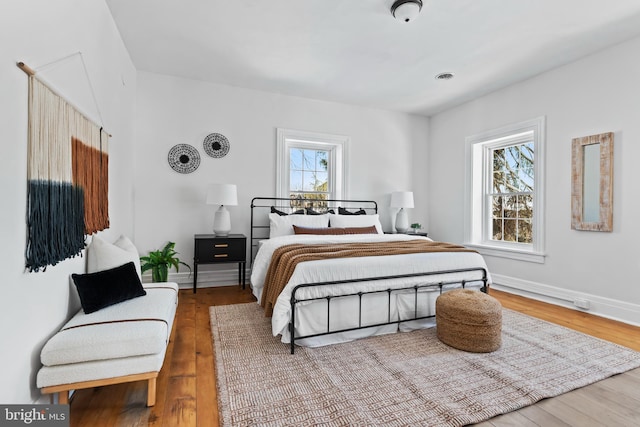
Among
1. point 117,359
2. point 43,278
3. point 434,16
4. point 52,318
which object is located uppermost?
point 434,16

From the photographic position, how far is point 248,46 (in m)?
3.36

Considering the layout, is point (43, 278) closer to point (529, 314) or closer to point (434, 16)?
point (434, 16)

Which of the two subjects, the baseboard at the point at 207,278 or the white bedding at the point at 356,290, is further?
the baseboard at the point at 207,278

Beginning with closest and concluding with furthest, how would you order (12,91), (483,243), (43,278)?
1. (12,91)
2. (43,278)
3. (483,243)

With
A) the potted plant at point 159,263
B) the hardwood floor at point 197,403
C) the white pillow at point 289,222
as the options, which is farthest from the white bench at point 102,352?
the white pillow at point 289,222

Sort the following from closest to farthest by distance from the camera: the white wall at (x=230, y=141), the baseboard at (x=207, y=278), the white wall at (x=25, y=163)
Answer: the white wall at (x=25, y=163), the white wall at (x=230, y=141), the baseboard at (x=207, y=278)

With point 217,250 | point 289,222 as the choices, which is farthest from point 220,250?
point 289,222

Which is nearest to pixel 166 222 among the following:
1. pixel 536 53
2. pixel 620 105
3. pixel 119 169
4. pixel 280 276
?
pixel 119 169

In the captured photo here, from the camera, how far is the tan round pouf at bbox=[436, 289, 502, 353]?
232cm

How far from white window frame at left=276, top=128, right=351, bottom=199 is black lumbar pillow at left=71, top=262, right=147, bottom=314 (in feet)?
8.94

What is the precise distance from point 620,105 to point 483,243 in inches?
91.0

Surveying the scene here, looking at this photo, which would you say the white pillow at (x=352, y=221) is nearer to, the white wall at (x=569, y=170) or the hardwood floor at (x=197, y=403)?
the white wall at (x=569, y=170)

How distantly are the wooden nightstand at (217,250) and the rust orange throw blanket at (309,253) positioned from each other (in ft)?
3.77

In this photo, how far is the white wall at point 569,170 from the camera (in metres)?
3.09
